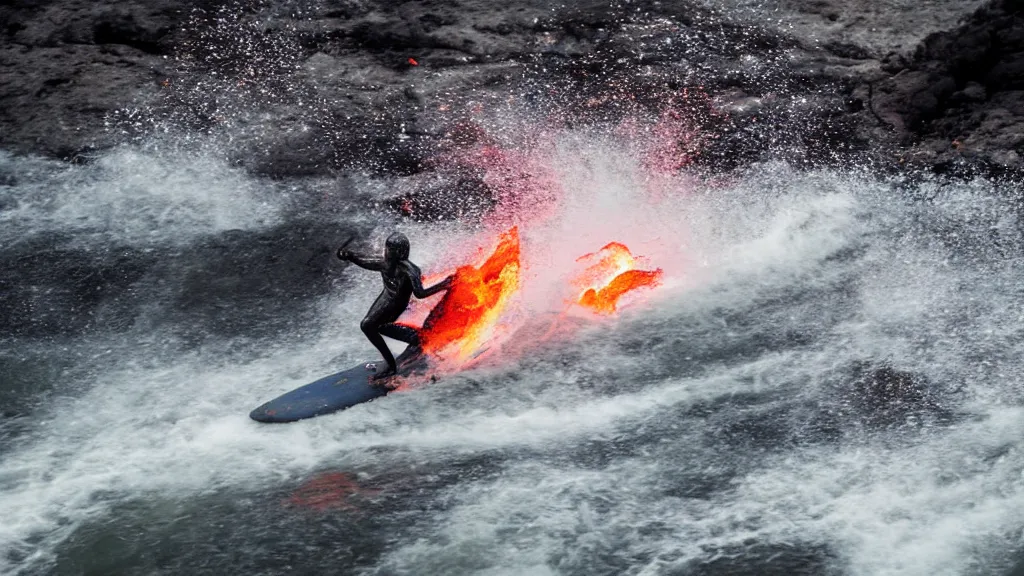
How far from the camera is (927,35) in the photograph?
13.6 metres

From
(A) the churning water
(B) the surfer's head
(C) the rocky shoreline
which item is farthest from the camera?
(C) the rocky shoreline

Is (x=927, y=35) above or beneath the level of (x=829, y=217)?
above

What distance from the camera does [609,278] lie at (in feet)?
35.3

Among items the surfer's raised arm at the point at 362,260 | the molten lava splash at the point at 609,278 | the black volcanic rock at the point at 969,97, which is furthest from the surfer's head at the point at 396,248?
the black volcanic rock at the point at 969,97

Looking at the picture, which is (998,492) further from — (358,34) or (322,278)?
(358,34)

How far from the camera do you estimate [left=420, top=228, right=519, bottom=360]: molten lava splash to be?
32.1 feet

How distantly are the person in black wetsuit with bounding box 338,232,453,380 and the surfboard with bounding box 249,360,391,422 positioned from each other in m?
0.13

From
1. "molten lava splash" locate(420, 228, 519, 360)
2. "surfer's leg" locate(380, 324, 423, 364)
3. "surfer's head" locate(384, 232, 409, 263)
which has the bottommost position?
"surfer's leg" locate(380, 324, 423, 364)

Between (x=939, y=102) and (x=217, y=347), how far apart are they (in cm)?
810

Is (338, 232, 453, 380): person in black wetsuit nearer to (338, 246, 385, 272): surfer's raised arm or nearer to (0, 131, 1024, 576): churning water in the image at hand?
(338, 246, 385, 272): surfer's raised arm

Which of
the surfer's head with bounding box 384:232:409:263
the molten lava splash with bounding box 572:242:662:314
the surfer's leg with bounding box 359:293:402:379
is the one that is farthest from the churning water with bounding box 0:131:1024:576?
the surfer's head with bounding box 384:232:409:263

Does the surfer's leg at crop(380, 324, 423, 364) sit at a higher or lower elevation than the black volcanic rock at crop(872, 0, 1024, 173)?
lower

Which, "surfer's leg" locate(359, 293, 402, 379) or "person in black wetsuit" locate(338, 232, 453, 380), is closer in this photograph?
"person in black wetsuit" locate(338, 232, 453, 380)

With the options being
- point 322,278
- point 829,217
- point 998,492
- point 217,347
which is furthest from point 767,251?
point 217,347
